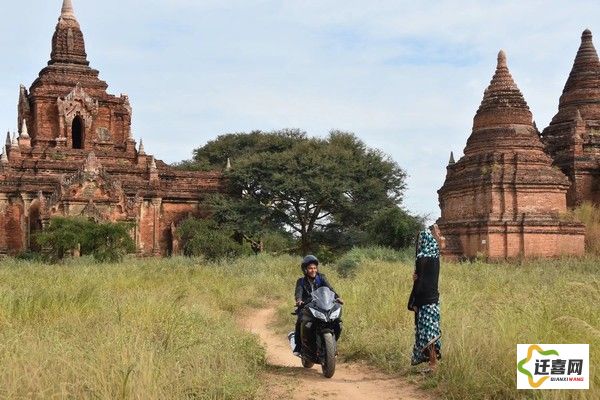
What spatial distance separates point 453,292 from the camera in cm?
988

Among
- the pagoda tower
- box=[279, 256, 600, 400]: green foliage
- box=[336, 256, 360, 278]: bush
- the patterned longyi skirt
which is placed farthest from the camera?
the pagoda tower

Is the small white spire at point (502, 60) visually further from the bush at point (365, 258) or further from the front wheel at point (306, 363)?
the front wheel at point (306, 363)

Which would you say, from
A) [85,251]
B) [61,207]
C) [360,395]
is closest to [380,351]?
[360,395]

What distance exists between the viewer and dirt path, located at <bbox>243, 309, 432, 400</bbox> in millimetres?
6074

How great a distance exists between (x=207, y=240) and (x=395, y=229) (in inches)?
276

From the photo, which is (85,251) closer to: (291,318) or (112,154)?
(112,154)

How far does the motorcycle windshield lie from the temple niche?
14.4 m

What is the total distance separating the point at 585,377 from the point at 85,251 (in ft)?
66.9

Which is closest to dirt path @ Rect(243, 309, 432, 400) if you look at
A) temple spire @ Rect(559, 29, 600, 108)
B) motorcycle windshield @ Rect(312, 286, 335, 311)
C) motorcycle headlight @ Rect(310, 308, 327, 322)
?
motorcycle headlight @ Rect(310, 308, 327, 322)

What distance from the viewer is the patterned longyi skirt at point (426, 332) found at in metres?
6.63

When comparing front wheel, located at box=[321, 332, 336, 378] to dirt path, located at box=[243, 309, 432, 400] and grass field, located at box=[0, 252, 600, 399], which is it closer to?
dirt path, located at box=[243, 309, 432, 400]

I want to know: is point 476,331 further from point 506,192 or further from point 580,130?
point 580,130

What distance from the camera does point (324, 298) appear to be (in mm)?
7000

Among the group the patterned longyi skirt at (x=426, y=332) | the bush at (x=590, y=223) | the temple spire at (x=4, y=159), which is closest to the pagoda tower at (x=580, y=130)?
the bush at (x=590, y=223)
